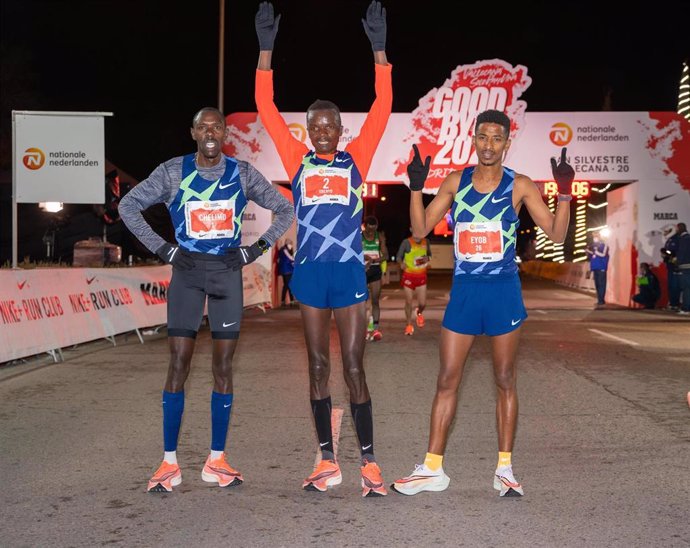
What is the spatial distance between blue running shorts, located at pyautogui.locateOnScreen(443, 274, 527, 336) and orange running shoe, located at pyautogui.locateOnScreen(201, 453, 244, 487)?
1.52m

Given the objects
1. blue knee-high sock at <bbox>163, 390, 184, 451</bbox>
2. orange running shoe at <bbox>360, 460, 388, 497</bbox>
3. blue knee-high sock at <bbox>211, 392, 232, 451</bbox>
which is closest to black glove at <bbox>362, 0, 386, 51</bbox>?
blue knee-high sock at <bbox>211, 392, 232, 451</bbox>

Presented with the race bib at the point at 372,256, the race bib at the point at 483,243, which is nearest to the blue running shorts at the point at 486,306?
the race bib at the point at 483,243

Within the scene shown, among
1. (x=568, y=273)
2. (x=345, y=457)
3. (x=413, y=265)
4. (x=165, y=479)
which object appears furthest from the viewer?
(x=568, y=273)

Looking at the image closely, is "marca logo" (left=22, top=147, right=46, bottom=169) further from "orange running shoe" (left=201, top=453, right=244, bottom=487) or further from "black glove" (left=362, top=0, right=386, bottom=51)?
"orange running shoe" (left=201, top=453, right=244, bottom=487)

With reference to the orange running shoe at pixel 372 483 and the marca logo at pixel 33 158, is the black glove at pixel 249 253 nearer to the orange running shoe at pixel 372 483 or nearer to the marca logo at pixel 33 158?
the orange running shoe at pixel 372 483

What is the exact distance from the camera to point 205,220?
5.16 metres

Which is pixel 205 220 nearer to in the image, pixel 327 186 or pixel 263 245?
pixel 263 245

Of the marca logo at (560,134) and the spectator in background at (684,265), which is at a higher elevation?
the marca logo at (560,134)

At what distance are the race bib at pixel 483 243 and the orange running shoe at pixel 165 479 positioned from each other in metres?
2.06

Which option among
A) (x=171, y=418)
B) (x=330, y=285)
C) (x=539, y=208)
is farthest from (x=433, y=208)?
(x=171, y=418)

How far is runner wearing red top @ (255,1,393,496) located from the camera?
5020 mm

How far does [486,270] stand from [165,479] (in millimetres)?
2150

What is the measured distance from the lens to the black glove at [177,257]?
5.08 meters

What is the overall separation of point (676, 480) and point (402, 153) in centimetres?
1853
